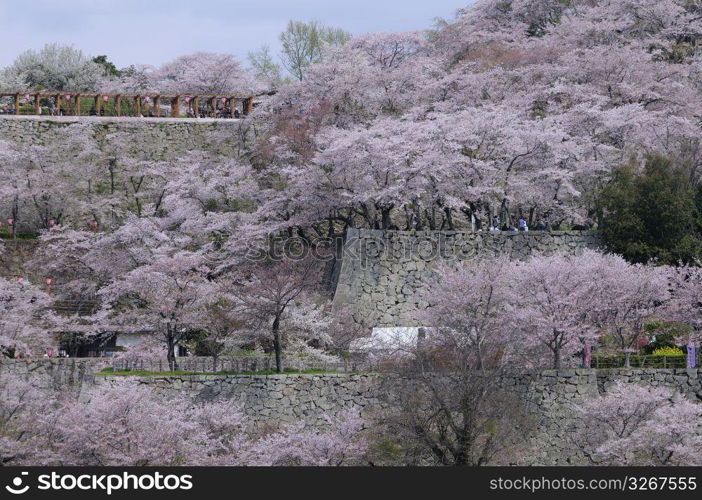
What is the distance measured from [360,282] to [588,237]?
7681 mm

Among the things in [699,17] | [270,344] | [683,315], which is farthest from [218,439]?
[699,17]

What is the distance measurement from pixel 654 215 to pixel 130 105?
26.6 metres

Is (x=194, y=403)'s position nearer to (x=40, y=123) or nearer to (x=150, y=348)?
(x=150, y=348)

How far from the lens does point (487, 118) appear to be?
57219mm

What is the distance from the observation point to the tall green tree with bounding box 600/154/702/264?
174ft

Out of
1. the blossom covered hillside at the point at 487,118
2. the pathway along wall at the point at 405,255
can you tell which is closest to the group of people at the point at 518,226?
the blossom covered hillside at the point at 487,118

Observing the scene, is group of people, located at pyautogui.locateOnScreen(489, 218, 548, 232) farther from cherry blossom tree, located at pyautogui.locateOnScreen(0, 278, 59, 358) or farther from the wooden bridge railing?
the wooden bridge railing

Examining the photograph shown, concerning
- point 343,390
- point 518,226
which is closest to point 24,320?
point 343,390

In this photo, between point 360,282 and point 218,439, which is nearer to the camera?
point 218,439

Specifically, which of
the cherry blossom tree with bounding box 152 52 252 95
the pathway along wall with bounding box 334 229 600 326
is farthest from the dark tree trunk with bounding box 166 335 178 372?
→ the cherry blossom tree with bounding box 152 52 252 95

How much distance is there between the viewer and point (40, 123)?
6769 cm

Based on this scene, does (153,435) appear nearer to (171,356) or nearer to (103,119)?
(171,356)

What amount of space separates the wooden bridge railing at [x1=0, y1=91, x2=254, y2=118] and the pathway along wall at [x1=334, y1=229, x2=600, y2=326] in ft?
53.3
